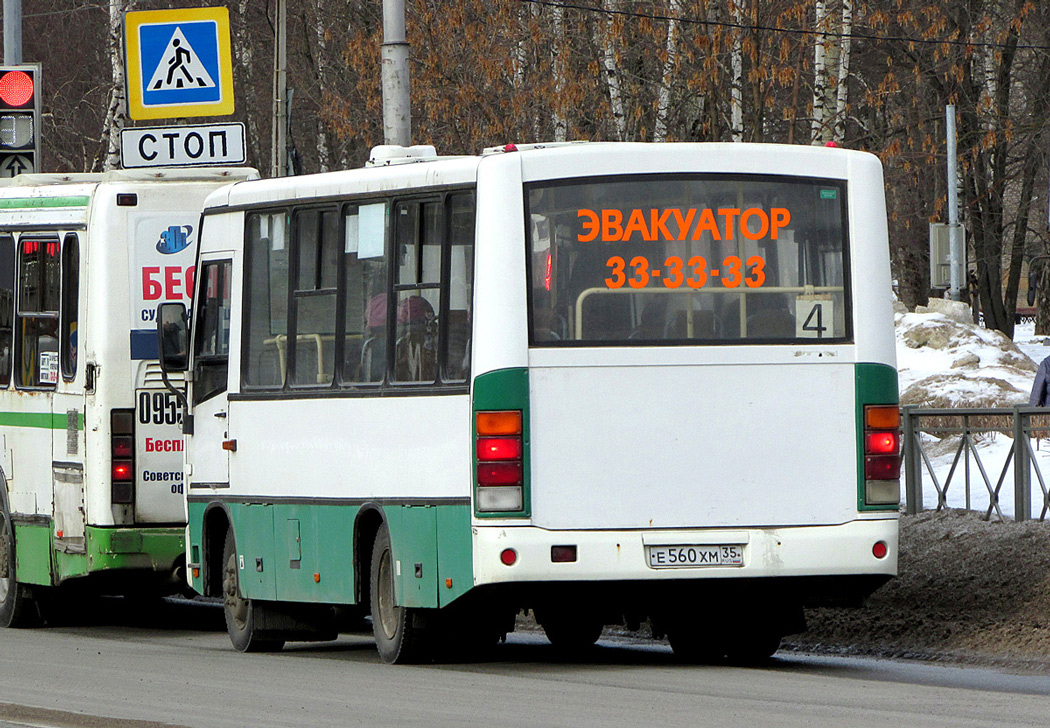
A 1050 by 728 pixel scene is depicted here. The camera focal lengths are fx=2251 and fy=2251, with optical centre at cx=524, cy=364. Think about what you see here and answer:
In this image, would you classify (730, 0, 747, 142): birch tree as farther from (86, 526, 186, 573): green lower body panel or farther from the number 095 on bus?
the number 095 on bus

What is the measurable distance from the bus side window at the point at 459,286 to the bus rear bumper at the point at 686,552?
0.88m

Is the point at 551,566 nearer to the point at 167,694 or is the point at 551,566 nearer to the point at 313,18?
the point at 167,694

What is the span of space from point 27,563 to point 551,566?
19.8ft

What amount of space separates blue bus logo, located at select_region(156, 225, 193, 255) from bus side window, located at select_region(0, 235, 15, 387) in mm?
1620

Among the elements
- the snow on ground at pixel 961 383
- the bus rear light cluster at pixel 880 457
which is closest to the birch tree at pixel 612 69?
the snow on ground at pixel 961 383

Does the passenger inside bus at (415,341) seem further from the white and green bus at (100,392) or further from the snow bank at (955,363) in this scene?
the snow bank at (955,363)

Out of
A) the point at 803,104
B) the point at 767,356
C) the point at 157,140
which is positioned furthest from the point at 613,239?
the point at 803,104

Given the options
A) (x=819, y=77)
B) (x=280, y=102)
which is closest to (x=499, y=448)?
(x=280, y=102)

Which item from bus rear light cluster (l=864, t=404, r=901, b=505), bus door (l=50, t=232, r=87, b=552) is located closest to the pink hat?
bus rear light cluster (l=864, t=404, r=901, b=505)

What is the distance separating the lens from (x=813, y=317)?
11.3m

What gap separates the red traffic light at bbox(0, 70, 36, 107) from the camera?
2155cm

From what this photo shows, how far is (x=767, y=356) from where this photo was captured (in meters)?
11.2

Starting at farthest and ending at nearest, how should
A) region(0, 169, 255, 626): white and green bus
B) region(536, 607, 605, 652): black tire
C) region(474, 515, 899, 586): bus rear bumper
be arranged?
1. region(0, 169, 255, 626): white and green bus
2. region(536, 607, 605, 652): black tire
3. region(474, 515, 899, 586): bus rear bumper

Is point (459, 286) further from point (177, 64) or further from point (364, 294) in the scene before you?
point (177, 64)
